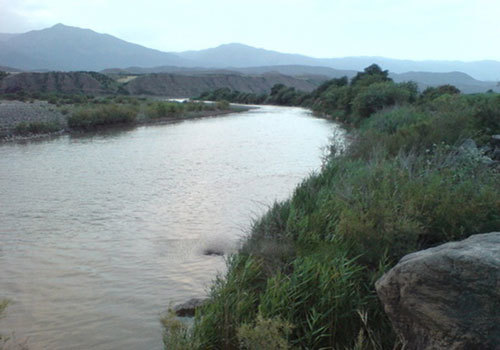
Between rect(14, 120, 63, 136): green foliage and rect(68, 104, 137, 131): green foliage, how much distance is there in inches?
78.4

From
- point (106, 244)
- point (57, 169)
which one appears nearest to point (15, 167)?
point (57, 169)

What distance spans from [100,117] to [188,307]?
31.2 metres

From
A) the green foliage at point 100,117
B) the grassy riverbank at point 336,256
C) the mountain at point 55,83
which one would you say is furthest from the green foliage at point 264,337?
the mountain at point 55,83

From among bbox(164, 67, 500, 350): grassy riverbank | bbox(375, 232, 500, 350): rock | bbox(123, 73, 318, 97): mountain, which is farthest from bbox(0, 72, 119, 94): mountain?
bbox(375, 232, 500, 350): rock

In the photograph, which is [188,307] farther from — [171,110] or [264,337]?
[171,110]

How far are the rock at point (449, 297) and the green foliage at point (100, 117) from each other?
105ft

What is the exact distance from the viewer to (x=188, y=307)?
23.4 ft

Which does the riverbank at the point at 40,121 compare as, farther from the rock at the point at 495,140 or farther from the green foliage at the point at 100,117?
the rock at the point at 495,140

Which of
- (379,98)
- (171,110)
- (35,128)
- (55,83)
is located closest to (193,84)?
(55,83)

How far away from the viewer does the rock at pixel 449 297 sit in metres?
4.23

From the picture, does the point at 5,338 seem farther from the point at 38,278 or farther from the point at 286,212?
the point at 286,212

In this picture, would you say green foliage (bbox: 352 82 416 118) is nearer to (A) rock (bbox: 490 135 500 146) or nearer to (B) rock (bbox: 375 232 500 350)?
(A) rock (bbox: 490 135 500 146)

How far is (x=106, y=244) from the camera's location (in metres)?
10.6

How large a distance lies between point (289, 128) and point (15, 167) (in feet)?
71.6
